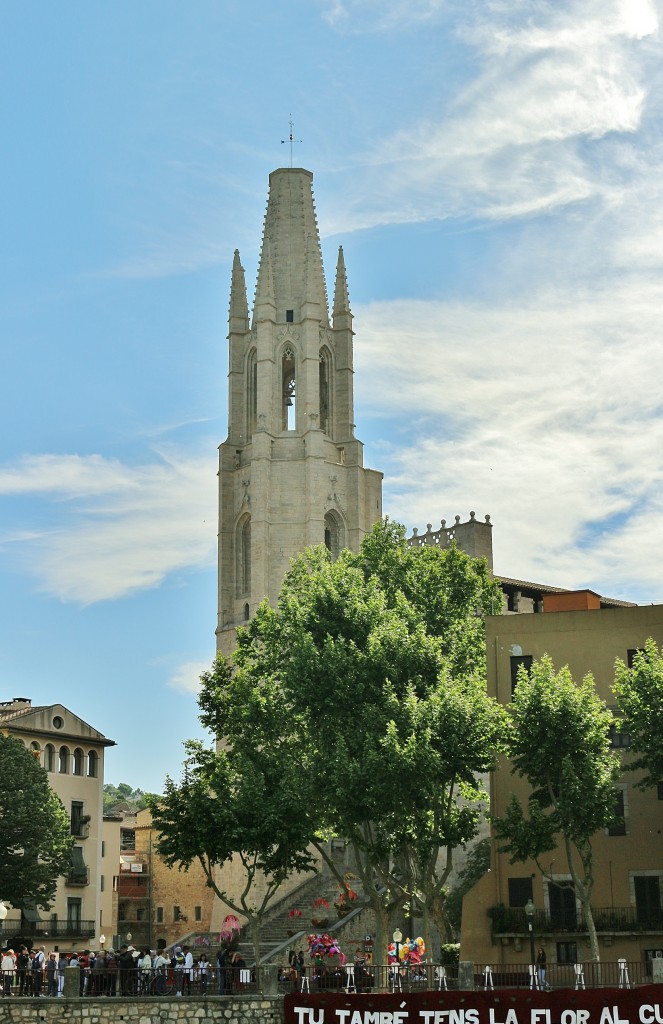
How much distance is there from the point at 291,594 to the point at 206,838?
992cm

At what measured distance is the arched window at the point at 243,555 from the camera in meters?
86.9

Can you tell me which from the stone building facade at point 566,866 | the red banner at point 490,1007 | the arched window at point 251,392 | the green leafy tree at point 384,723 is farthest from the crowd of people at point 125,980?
the arched window at point 251,392

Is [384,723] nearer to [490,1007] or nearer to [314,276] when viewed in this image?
[490,1007]

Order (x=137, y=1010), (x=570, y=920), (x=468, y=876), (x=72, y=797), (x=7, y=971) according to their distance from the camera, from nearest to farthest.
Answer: (x=137, y=1010)
(x=7, y=971)
(x=570, y=920)
(x=468, y=876)
(x=72, y=797)

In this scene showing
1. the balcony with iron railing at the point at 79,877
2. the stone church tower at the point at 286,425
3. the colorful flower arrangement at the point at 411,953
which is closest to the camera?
the colorful flower arrangement at the point at 411,953

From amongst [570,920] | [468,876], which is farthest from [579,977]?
[468,876]

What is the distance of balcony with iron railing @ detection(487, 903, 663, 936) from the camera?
46781mm

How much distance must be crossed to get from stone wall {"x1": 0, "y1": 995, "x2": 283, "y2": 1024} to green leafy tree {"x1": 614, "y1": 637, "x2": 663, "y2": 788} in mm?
14014

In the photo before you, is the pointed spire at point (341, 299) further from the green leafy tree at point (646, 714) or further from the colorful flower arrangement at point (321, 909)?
the green leafy tree at point (646, 714)

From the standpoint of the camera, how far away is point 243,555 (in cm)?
8762

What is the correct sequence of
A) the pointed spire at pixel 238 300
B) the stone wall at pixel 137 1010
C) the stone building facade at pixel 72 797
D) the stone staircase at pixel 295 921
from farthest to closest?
the pointed spire at pixel 238 300 < the stone building facade at pixel 72 797 < the stone staircase at pixel 295 921 < the stone wall at pixel 137 1010

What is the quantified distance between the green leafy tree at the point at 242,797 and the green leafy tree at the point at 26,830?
865 cm

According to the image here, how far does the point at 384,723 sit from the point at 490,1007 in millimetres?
12155

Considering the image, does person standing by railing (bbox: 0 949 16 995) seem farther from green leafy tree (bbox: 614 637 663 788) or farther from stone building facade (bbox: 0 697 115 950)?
stone building facade (bbox: 0 697 115 950)
